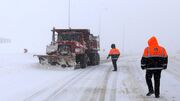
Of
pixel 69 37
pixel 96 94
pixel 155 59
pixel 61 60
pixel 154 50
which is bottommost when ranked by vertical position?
pixel 96 94

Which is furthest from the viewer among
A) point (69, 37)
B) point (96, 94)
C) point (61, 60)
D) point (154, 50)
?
point (69, 37)

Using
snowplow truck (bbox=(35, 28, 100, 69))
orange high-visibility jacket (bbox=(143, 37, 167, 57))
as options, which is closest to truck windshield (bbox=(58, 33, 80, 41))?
snowplow truck (bbox=(35, 28, 100, 69))

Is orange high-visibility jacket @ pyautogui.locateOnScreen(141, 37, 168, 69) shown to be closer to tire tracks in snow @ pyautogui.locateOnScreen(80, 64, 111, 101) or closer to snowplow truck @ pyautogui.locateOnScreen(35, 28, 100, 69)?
tire tracks in snow @ pyautogui.locateOnScreen(80, 64, 111, 101)

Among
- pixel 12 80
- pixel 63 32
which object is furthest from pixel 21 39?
pixel 12 80

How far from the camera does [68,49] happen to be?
24.8 metres

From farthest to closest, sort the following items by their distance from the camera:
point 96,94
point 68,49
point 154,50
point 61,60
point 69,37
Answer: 1. point 69,37
2. point 68,49
3. point 61,60
4. point 96,94
5. point 154,50

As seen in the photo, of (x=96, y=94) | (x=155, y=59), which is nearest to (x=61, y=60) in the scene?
(x=96, y=94)

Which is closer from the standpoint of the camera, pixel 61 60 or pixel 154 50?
pixel 154 50

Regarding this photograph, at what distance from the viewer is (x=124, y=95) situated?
1193 centimetres

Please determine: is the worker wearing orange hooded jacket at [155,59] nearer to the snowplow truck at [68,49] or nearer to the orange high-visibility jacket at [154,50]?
the orange high-visibility jacket at [154,50]

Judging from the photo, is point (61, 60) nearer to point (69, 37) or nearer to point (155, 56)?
point (69, 37)

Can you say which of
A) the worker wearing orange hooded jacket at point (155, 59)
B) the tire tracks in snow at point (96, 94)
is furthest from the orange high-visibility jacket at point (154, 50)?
the tire tracks in snow at point (96, 94)

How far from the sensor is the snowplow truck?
78.9 feet

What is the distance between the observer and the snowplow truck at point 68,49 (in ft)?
78.9
